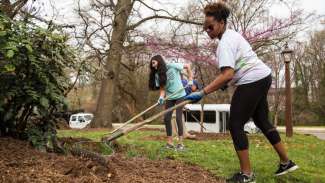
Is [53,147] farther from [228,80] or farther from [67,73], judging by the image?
[228,80]

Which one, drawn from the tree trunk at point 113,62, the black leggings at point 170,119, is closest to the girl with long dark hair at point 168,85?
the black leggings at point 170,119

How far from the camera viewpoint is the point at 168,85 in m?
6.28

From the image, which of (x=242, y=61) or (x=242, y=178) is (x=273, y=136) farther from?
(x=242, y=61)

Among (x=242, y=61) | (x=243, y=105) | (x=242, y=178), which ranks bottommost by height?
(x=242, y=178)

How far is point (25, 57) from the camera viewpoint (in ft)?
12.6

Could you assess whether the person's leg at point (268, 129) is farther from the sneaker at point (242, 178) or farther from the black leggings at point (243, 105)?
the sneaker at point (242, 178)

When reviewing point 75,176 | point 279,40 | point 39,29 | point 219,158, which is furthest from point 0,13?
point 279,40

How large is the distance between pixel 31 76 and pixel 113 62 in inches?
482

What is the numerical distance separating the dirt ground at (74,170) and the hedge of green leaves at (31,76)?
0.95 ft

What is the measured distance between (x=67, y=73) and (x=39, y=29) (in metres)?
0.64

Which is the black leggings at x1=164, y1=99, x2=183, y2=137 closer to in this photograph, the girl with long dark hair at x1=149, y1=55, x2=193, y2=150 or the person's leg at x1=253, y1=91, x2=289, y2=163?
the girl with long dark hair at x1=149, y1=55, x2=193, y2=150

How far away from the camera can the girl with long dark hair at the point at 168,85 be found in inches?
238

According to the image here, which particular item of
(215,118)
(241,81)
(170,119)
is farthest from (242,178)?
(215,118)

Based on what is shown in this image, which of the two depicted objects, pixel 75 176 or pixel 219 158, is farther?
pixel 219 158
